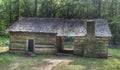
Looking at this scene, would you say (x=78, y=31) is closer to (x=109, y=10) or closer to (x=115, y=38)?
(x=115, y=38)

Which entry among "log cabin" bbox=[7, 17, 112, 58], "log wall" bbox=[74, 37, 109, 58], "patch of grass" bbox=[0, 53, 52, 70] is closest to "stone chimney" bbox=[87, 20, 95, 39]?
"log cabin" bbox=[7, 17, 112, 58]

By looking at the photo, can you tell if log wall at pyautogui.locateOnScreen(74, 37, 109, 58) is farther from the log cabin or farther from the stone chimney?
the stone chimney

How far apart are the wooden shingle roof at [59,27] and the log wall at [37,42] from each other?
0.62 meters

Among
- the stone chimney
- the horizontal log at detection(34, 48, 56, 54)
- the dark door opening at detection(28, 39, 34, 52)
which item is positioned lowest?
the horizontal log at detection(34, 48, 56, 54)

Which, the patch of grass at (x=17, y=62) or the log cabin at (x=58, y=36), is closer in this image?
the patch of grass at (x=17, y=62)

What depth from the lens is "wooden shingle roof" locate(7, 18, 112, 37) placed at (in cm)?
2742

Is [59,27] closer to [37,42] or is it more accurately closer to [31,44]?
[37,42]

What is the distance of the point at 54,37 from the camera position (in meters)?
27.7

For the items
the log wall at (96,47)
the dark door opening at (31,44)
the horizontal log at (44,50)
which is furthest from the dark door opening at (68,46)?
the log wall at (96,47)

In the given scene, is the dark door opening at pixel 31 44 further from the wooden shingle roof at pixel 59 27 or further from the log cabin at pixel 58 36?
the wooden shingle roof at pixel 59 27

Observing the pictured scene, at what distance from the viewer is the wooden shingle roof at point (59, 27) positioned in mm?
27422

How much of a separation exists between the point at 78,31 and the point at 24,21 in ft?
24.9

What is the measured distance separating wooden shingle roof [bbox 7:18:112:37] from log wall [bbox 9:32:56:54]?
0.62 meters

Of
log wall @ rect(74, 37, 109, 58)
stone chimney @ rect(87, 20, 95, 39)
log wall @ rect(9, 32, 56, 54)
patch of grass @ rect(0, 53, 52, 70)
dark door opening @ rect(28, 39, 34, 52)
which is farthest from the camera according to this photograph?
dark door opening @ rect(28, 39, 34, 52)
